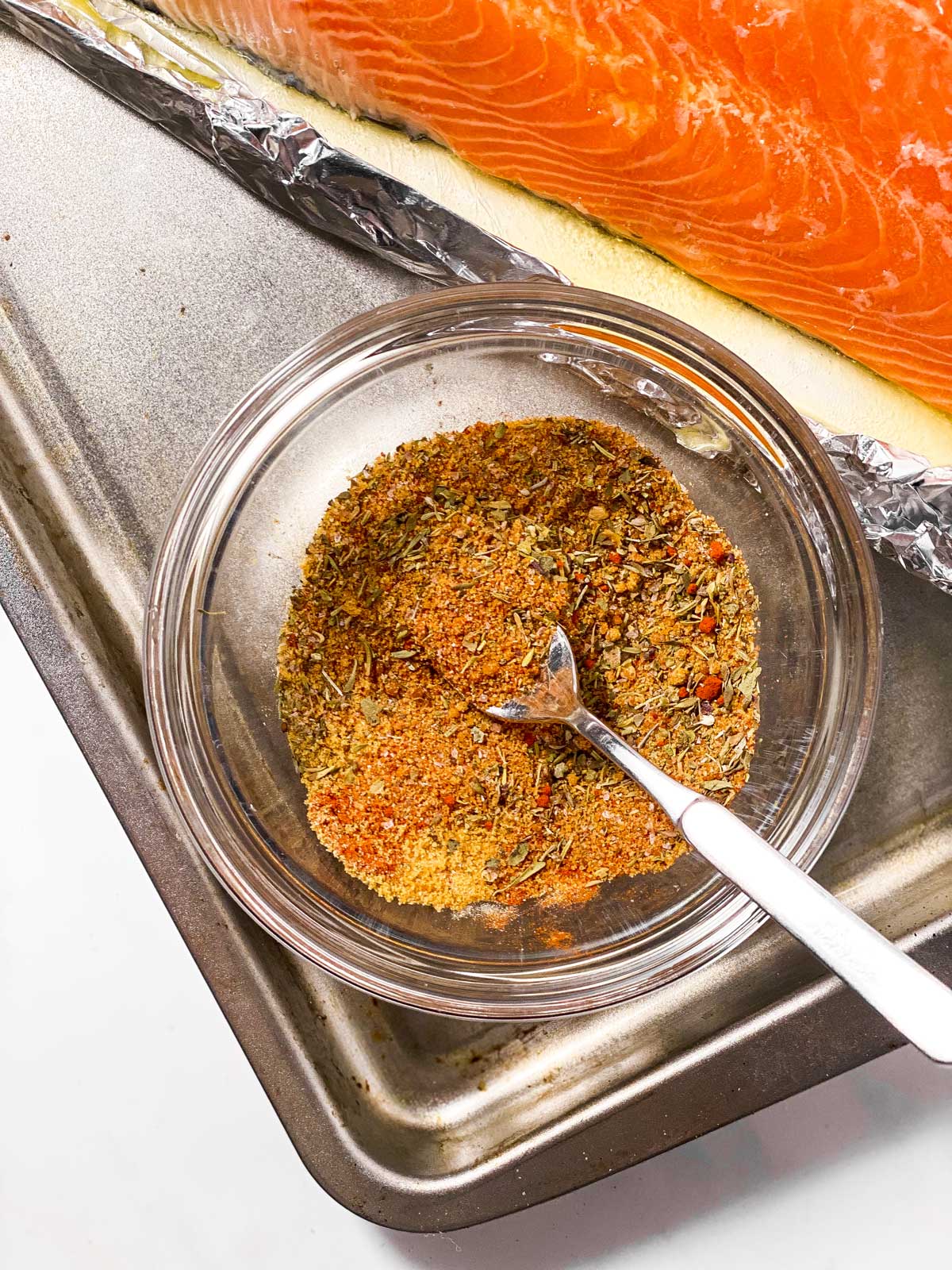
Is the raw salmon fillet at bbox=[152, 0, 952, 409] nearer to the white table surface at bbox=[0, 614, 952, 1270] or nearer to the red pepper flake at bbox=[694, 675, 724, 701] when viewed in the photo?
the red pepper flake at bbox=[694, 675, 724, 701]

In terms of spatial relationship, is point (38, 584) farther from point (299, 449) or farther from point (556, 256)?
point (556, 256)

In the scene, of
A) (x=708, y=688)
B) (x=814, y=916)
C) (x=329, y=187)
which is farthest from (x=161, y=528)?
(x=814, y=916)

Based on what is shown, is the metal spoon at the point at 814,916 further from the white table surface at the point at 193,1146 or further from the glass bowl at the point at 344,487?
the white table surface at the point at 193,1146

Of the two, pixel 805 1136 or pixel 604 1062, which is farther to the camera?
pixel 805 1136

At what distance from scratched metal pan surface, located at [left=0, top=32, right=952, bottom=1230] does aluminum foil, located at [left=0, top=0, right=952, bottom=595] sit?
4cm

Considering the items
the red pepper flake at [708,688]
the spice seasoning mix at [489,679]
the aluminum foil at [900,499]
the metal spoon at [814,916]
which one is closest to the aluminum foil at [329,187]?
the aluminum foil at [900,499]

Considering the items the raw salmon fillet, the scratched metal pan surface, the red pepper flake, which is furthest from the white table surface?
the raw salmon fillet

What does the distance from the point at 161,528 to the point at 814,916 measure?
0.87 m

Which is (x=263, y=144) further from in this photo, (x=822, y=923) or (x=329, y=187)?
(x=822, y=923)

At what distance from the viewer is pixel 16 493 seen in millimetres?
1098

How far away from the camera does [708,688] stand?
3.22 ft

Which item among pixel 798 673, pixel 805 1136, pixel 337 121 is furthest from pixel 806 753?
pixel 337 121

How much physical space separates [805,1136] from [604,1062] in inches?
14.6

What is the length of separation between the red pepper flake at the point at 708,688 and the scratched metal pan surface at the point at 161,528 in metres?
0.28
